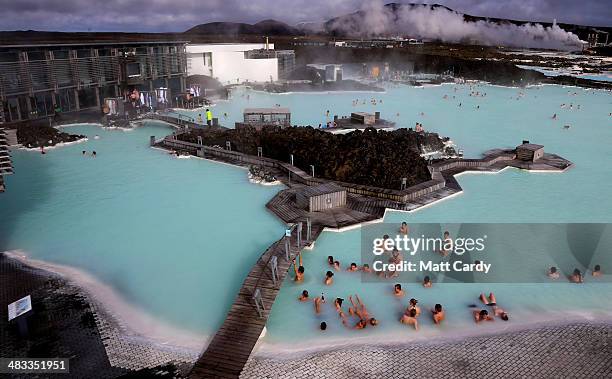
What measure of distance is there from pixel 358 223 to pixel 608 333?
1041cm

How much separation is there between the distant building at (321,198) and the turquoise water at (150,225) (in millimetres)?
1854

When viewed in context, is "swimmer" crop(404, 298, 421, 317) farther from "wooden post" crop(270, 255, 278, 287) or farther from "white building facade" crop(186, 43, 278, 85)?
"white building facade" crop(186, 43, 278, 85)

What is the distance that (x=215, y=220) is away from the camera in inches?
872

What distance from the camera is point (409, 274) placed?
17.2 m

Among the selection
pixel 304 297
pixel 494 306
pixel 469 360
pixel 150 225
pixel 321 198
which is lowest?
pixel 469 360

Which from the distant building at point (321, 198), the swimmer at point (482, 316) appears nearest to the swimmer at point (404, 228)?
the distant building at point (321, 198)

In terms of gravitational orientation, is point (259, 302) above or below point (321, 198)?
below

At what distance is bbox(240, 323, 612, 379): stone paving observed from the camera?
11914 mm

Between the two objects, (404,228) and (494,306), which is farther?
(404,228)

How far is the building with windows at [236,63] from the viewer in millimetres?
66875

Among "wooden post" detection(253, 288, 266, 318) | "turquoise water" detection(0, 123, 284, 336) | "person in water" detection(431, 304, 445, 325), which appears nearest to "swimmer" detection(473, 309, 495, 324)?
"person in water" detection(431, 304, 445, 325)

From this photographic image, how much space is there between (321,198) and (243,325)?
977 cm

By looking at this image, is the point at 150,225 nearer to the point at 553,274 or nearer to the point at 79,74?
the point at 553,274

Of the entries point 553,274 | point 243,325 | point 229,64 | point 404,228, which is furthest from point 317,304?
point 229,64
